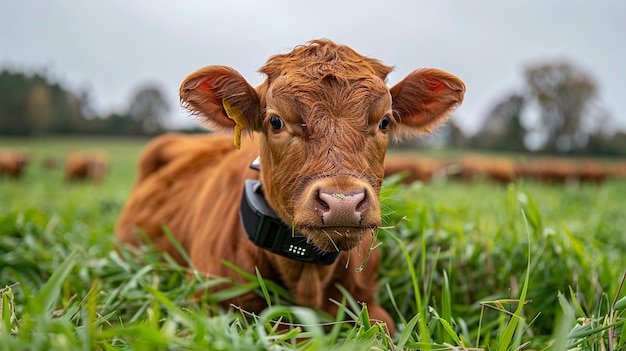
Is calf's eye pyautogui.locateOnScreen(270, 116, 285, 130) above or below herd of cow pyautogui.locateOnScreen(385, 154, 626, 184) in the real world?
above

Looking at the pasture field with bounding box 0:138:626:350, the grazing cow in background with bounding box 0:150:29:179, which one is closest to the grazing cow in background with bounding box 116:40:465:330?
the pasture field with bounding box 0:138:626:350

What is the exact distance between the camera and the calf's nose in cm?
204

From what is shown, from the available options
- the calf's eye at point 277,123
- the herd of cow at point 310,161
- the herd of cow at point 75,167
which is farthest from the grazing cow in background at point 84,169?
the calf's eye at point 277,123

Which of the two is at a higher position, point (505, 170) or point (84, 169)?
point (505, 170)

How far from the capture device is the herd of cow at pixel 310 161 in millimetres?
2229

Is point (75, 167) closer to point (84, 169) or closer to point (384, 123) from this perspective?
point (84, 169)

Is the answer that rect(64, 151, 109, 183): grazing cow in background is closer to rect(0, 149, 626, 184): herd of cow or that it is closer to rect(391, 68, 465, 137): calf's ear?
rect(0, 149, 626, 184): herd of cow

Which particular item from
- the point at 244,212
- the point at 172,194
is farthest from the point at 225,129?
the point at 172,194

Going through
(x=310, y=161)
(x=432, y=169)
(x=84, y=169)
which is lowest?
(x=84, y=169)

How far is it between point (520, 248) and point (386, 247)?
0.93m

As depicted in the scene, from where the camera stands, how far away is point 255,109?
2.74 metres

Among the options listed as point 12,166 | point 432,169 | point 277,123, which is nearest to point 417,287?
point 277,123

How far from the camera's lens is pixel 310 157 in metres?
2.34

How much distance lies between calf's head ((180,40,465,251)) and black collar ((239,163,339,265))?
75mm
